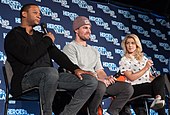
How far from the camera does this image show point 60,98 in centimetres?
292

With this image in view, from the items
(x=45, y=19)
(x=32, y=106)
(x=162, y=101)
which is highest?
(x=45, y=19)

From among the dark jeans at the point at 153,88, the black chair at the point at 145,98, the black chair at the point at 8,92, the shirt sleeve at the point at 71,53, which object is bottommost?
the black chair at the point at 145,98

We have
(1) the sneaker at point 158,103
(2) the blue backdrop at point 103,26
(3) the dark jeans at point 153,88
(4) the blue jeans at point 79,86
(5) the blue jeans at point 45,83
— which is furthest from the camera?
(2) the blue backdrop at point 103,26

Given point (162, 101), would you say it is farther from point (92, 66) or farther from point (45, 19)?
point (45, 19)

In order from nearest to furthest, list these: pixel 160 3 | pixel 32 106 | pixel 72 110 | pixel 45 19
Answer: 1. pixel 72 110
2. pixel 32 106
3. pixel 45 19
4. pixel 160 3

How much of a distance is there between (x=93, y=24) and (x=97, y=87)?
165 centimetres

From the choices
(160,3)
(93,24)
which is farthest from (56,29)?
(160,3)

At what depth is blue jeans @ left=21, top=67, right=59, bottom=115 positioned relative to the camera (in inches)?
95.7

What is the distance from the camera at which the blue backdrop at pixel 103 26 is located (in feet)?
11.7

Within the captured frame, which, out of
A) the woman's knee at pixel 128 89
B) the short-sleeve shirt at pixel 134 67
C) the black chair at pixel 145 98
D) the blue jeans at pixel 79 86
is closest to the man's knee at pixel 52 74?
the blue jeans at pixel 79 86

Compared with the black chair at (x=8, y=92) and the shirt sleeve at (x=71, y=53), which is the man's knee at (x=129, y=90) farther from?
the black chair at (x=8, y=92)

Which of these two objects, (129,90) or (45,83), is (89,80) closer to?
(45,83)

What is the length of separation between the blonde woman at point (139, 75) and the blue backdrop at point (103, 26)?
0.74 metres

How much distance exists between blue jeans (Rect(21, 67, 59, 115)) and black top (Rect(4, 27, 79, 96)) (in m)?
0.08
